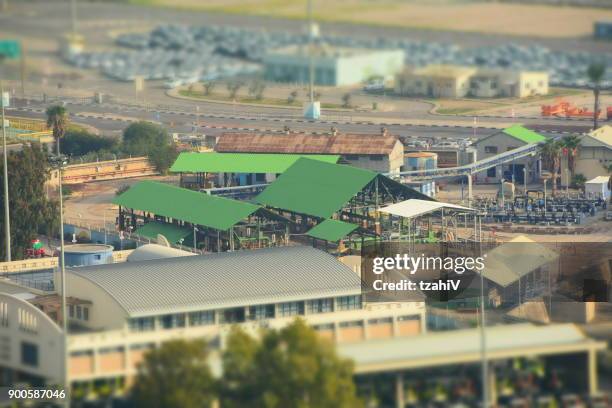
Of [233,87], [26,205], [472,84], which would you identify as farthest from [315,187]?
[233,87]

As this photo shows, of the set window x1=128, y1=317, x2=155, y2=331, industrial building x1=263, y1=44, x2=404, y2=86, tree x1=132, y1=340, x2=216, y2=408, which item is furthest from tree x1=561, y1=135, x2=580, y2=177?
tree x1=132, y1=340, x2=216, y2=408

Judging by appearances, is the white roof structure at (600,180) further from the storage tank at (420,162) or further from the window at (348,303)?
the window at (348,303)

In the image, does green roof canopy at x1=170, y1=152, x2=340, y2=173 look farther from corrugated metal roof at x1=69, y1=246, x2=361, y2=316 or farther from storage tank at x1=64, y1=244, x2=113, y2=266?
corrugated metal roof at x1=69, y1=246, x2=361, y2=316

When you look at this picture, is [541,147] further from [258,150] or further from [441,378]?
[441,378]

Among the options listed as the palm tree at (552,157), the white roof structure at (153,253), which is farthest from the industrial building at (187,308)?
the palm tree at (552,157)

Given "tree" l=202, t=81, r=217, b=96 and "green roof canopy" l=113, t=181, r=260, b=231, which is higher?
"tree" l=202, t=81, r=217, b=96

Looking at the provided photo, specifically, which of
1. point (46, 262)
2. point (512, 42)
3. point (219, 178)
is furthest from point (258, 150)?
point (512, 42)
